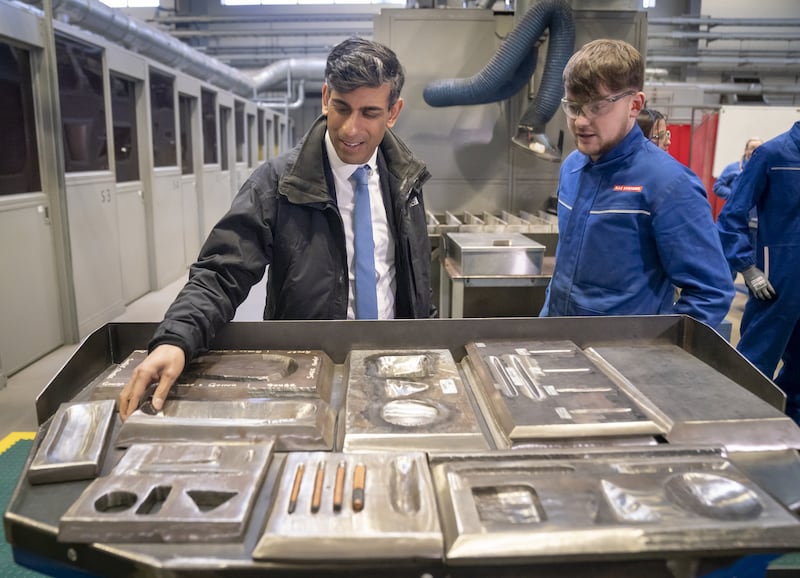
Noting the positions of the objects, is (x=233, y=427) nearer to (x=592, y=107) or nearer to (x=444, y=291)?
(x=592, y=107)

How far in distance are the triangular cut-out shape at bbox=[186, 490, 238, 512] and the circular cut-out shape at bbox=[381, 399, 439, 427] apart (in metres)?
0.27

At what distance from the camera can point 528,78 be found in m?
3.51

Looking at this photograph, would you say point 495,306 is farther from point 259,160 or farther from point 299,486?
point 259,160

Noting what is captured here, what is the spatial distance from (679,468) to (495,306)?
214 cm

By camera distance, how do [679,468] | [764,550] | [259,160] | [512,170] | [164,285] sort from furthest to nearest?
1. [259,160]
2. [164,285]
3. [512,170]
4. [679,468]
5. [764,550]

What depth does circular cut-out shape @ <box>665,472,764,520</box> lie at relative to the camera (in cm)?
71

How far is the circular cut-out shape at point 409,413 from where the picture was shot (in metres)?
0.92

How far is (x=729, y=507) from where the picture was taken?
716 mm

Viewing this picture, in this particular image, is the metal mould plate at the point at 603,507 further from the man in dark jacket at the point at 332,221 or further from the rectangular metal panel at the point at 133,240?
the rectangular metal panel at the point at 133,240

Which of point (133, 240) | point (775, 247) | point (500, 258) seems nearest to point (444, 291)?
point (500, 258)

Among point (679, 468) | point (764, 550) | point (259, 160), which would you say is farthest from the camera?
point (259, 160)

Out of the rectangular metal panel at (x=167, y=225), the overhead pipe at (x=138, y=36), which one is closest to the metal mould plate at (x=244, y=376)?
the overhead pipe at (x=138, y=36)

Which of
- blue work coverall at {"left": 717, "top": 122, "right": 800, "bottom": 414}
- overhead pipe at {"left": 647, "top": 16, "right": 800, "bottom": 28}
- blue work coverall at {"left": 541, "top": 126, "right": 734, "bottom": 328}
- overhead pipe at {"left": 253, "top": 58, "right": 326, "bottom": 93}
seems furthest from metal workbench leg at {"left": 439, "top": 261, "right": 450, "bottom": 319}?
overhead pipe at {"left": 253, "top": 58, "right": 326, "bottom": 93}

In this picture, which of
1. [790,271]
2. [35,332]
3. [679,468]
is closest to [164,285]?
[35,332]
